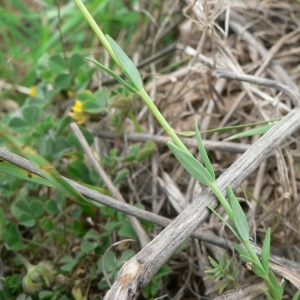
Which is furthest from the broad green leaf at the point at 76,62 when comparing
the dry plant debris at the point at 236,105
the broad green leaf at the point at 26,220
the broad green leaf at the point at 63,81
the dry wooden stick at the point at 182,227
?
the dry wooden stick at the point at 182,227

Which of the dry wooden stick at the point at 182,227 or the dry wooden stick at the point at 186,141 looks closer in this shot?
the dry wooden stick at the point at 182,227

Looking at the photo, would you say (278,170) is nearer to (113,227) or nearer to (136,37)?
(113,227)

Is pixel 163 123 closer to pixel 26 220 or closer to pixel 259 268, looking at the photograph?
pixel 259 268

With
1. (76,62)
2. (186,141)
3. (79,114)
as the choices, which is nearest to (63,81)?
(76,62)

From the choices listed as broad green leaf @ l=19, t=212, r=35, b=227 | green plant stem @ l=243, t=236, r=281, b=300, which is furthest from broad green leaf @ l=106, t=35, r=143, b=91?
broad green leaf @ l=19, t=212, r=35, b=227

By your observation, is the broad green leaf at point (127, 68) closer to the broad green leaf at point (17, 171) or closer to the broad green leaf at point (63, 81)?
the broad green leaf at point (17, 171)

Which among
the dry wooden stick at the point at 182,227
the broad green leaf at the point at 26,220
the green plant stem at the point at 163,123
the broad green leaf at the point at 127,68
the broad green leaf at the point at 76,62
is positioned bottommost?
the broad green leaf at the point at 26,220
